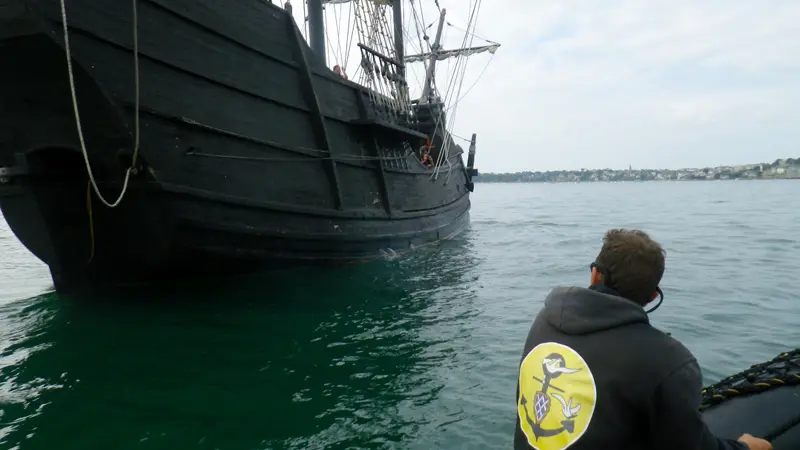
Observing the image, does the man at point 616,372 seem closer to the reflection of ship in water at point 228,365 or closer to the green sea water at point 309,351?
the green sea water at point 309,351

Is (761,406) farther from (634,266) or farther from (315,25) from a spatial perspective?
(315,25)

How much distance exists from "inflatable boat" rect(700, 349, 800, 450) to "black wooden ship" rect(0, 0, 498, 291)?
536 centimetres

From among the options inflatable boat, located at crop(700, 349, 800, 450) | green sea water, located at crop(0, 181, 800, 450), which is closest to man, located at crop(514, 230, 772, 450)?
inflatable boat, located at crop(700, 349, 800, 450)

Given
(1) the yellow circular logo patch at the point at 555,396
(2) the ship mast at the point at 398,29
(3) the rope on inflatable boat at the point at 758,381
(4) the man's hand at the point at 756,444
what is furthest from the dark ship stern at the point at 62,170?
(2) the ship mast at the point at 398,29

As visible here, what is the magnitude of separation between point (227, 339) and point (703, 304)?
656cm

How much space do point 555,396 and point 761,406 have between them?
4.24ft

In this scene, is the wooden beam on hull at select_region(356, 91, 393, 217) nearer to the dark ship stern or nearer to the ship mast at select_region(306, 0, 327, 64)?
the ship mast at select_region(306, 0, 327, 64)

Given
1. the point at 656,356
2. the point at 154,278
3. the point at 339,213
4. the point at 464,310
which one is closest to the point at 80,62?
the point at 154,278

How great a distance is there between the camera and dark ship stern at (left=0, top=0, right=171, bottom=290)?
17.2 feet

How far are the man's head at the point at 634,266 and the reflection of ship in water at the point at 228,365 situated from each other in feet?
8.03

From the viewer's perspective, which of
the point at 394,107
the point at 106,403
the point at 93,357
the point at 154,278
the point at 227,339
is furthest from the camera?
the point at 394,107

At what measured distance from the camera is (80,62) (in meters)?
5.34

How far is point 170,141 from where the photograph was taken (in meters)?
6.21

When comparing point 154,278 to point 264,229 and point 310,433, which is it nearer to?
point 264,229
